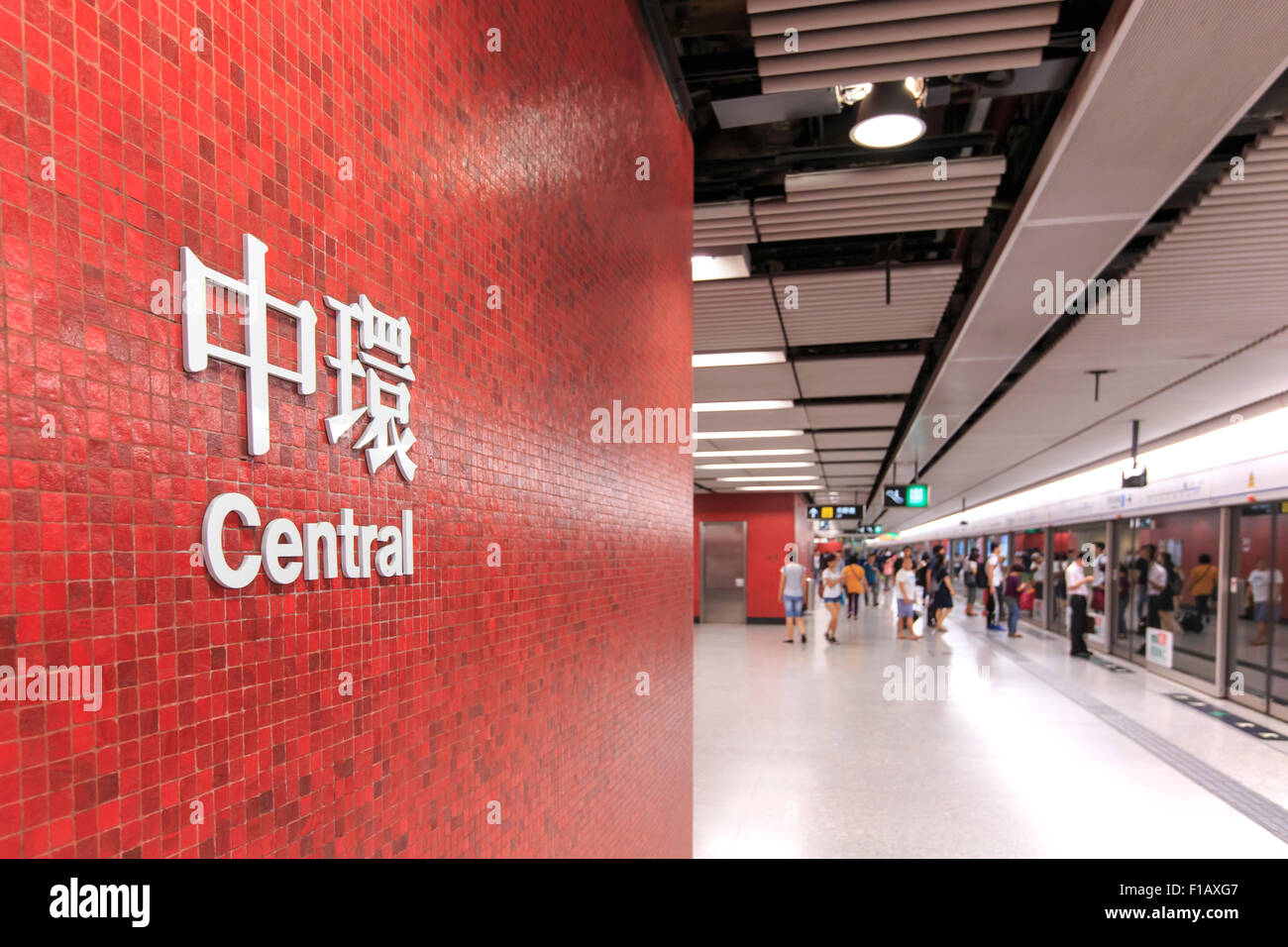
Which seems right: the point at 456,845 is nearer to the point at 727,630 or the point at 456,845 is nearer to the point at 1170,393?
the point at 1170,393

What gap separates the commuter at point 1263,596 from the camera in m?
7.98

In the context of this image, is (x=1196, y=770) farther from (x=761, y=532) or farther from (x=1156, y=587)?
(x=761, y=532)

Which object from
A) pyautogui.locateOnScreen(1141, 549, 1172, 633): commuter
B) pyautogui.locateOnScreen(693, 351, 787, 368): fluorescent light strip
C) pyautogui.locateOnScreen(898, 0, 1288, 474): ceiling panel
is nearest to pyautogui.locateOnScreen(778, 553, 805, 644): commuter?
pyautogui.locateOnScreen(1141, 549, 1172, 633): commuter

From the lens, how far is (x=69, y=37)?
827 mm

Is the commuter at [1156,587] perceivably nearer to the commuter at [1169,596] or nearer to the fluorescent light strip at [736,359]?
the commuter at [1169,596]

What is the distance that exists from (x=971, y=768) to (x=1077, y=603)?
7.36 meters

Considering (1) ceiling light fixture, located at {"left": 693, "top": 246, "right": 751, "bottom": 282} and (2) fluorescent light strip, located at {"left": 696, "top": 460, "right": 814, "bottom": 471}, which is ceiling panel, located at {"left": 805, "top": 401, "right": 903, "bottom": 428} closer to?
(2) fluorescent light strip, located at {"left": 696, "top": 460, "right": 814, "bottom": 471}

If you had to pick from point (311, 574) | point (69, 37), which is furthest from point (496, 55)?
point (311, 574)

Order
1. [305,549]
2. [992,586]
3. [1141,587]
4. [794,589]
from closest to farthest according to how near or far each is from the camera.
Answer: [305,549]
[1141,587]
[794,589]
[992,586]

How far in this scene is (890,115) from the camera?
11.1 ft

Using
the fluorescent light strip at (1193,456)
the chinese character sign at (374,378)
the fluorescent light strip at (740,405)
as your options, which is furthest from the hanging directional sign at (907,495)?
the chinese character sign at (374,378)

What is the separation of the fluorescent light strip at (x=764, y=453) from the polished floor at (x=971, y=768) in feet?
10.3
